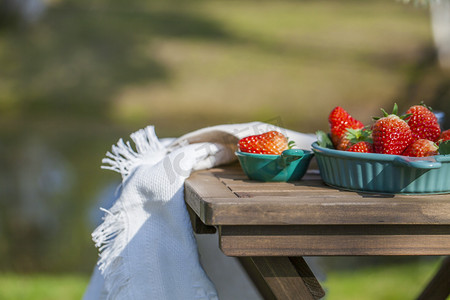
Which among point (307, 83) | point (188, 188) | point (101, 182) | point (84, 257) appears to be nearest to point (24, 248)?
point (84, 257)

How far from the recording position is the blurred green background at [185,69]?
7059mm

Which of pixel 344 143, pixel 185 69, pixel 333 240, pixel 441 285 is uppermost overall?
pixel 344 143

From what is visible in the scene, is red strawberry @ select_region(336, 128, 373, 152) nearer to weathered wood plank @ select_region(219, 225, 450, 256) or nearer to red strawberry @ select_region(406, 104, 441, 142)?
red strawberry @ select_region(406, 104, 441, 142)

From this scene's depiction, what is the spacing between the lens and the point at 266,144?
56.2 inches

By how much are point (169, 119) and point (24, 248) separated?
15.1 feet

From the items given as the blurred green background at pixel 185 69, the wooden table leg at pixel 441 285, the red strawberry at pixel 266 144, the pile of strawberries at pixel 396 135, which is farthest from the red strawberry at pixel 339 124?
the blurred green background at pixel 185 69

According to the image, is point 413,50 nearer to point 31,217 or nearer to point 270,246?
point 31,217

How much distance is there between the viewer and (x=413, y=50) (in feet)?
30.1

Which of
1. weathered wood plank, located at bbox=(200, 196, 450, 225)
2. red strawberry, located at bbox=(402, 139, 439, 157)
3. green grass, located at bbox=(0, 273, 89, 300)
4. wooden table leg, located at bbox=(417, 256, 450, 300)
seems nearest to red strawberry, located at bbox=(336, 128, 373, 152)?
red strawberry, located at bbox=(402, 139, 439, 157)

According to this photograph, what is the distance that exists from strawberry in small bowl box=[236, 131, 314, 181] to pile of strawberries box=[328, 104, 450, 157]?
0.10m

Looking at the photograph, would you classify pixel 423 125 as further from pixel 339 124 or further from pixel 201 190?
pixel 201 190

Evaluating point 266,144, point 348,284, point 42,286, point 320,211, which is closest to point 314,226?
point 320,211

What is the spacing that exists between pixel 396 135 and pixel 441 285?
719 millimetres

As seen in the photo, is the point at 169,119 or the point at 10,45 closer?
the point at 169,119
